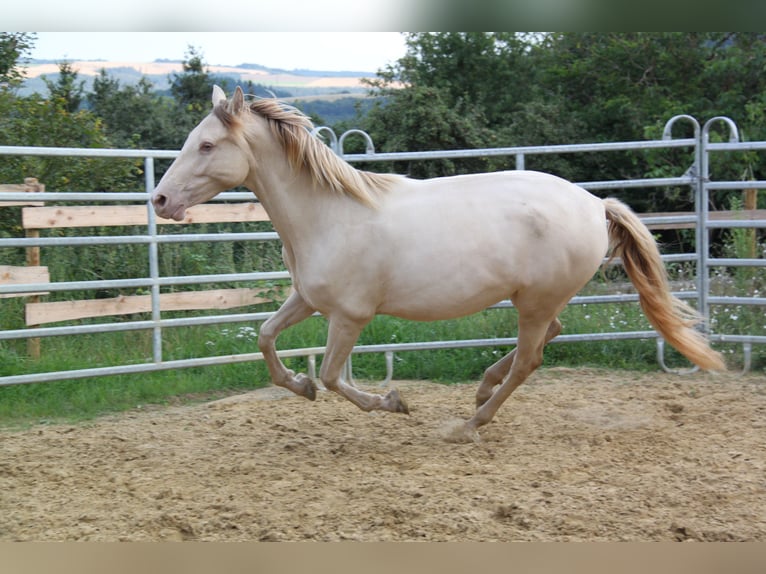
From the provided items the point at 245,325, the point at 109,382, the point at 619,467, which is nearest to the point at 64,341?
the point at 109,382

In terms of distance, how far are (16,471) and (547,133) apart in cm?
1129

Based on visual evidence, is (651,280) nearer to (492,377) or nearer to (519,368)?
(519,368)

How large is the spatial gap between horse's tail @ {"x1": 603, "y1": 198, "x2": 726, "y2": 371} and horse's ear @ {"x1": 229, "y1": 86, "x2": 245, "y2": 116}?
221cm

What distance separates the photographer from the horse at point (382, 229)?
4.07 m

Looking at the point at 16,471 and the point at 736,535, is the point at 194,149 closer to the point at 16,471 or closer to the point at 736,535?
the point at 16,471

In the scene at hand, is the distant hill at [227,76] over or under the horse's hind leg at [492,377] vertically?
over

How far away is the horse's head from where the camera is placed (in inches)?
155

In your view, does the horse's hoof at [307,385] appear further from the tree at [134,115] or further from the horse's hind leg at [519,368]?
the tree at [134,115]

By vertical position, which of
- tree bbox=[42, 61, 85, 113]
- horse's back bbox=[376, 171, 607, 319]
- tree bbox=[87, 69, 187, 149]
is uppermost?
tree bbox=[42, 61, 85, 113]

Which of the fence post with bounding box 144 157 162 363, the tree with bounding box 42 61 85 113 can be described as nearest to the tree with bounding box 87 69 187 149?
the tree with bounding box 42 61 85 113

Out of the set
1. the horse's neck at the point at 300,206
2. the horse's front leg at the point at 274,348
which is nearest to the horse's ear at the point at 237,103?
the horse's neck at the point at 300,206

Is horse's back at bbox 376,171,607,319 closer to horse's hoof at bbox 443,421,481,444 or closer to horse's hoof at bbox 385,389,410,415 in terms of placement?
horse's hoof at bbox 385,389,410,415

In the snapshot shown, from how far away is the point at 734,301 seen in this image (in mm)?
5887

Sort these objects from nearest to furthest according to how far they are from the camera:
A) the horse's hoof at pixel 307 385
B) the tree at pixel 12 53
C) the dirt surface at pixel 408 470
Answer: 1. the dirt surface at pixel 408 470
2. the horse's hoof at pixel 307 385
3. the tree at pixel 12 53
